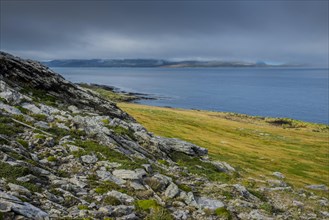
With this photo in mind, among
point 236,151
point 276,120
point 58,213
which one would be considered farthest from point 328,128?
point 58,213

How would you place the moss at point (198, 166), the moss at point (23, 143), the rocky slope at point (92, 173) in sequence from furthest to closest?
the moss at point (198, 166)
the moss at point (23, 143)
the rocky slope at point (92, 173)

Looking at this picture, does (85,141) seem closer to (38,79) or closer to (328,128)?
(38,79)

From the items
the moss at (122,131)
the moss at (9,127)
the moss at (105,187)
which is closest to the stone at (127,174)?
the moss at (105,187)

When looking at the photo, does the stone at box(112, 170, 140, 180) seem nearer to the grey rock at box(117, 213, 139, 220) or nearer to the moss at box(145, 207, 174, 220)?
the moss at box(145, 207, 174, 220)

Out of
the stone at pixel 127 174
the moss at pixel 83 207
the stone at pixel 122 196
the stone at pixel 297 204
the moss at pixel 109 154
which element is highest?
the moss at pixel 109 154

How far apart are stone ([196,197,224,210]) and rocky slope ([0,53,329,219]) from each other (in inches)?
2.5

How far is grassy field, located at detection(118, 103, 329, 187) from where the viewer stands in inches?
2285

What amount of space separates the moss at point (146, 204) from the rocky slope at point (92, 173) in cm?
5

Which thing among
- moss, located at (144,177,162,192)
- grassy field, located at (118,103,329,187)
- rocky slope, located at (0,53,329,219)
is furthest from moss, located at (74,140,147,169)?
grassy field, located at (118,103,329,187)

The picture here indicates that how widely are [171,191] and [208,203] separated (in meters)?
2.32

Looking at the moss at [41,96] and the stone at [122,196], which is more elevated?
the moss at [41,96]

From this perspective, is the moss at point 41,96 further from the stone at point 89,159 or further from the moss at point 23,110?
the stone at point 89,159

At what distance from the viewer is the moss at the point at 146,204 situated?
52.4 feet

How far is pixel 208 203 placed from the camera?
61.2 feet
